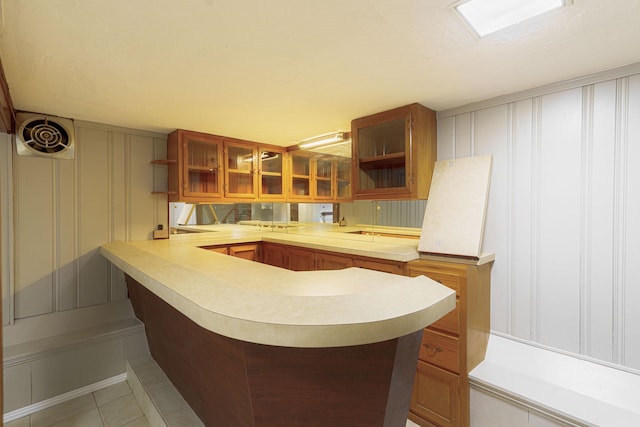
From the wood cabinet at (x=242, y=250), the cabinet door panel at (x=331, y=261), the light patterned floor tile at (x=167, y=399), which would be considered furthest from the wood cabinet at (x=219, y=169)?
the light patterned floor tile at (x=167, y=399)

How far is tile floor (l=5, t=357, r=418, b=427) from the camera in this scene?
1.85m

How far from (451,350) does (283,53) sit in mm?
1873

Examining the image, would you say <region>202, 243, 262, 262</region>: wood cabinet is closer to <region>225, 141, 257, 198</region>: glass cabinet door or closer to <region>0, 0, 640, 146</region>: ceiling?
<region>225, 141, 257, 198</region>: glass cabinet door

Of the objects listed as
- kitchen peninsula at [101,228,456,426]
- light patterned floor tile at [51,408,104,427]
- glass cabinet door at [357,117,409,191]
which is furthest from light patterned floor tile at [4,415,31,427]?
glass cabinet door at [357,117,409,191]

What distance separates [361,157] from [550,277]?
1.55 metres

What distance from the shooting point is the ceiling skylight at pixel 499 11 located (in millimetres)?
1123

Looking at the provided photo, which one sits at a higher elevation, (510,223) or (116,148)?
(116,148)

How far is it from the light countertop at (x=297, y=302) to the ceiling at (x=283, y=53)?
1.04 m

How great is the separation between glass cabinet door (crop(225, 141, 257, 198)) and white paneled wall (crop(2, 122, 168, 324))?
665 millimetres

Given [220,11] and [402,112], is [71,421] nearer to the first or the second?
[220,11]

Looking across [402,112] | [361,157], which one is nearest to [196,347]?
[361,157]

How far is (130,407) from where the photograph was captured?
2.22 meters

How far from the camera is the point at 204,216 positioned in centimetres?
352

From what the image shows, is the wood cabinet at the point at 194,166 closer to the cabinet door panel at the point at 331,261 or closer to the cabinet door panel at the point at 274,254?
the cabinet door panel at the point at 274,254
